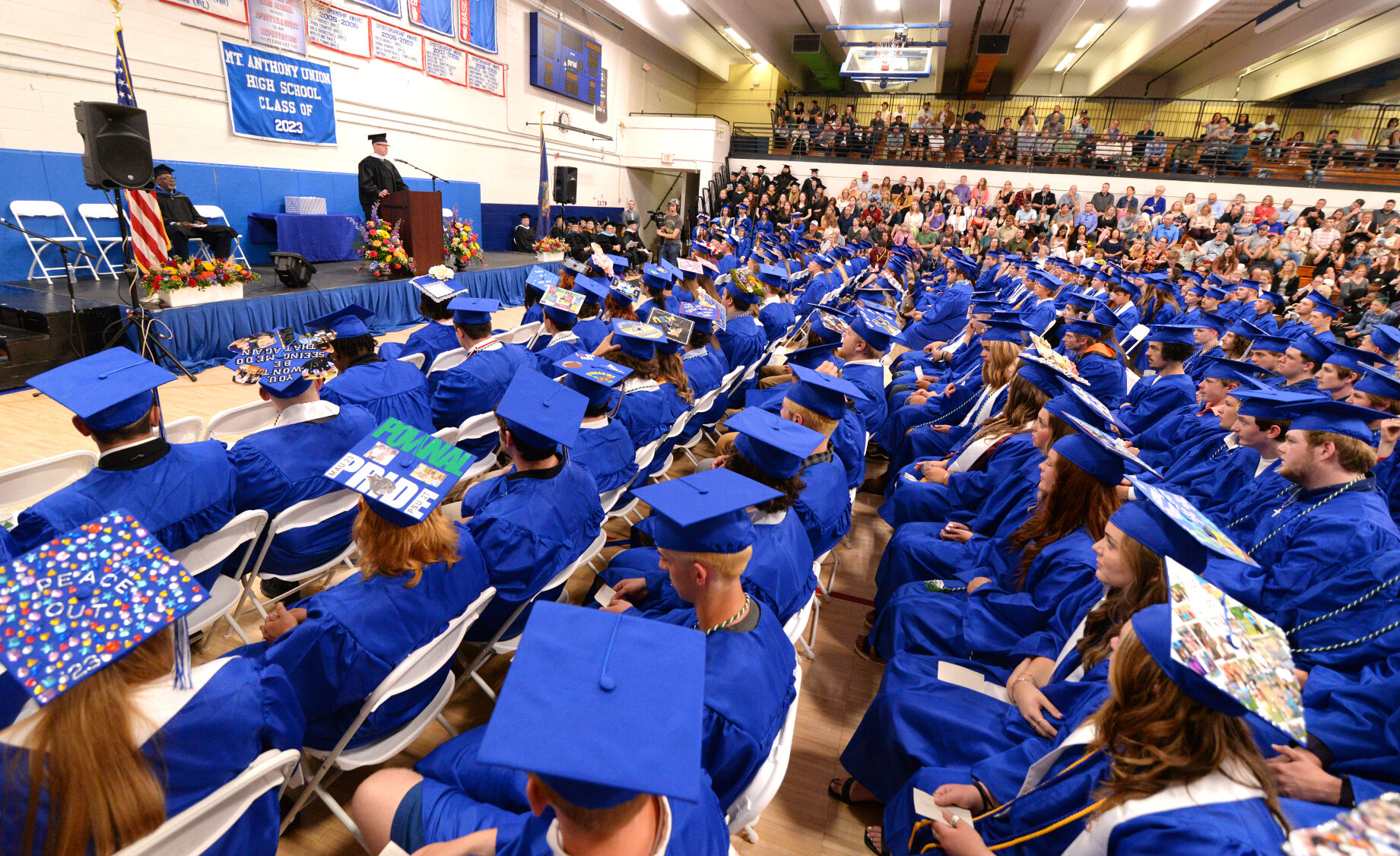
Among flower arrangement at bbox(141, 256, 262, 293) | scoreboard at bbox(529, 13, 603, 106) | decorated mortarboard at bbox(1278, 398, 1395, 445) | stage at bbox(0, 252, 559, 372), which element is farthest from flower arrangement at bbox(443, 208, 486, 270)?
decorated mortarboard at bbox(1278, 398, 1395, 445)

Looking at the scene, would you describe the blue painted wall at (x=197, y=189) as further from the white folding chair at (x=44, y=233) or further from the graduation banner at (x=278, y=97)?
the graduation banner at (x=278, y=97)

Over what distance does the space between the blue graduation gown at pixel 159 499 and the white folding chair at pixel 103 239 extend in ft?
23.6

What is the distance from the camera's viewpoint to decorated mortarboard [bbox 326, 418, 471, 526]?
5.89 ft

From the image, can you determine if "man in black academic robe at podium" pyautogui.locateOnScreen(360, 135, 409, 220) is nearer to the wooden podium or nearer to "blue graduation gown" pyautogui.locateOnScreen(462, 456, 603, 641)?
the wooden podium

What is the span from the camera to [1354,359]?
3953 millimetres

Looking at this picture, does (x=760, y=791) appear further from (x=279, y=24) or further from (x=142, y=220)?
(x=279, y=24)

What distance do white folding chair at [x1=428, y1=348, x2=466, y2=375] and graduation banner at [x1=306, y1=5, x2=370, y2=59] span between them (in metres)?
8.25

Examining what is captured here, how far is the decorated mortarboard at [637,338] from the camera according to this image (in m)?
3.75

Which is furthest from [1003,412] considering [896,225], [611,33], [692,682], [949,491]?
[611,33]

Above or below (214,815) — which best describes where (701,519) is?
above

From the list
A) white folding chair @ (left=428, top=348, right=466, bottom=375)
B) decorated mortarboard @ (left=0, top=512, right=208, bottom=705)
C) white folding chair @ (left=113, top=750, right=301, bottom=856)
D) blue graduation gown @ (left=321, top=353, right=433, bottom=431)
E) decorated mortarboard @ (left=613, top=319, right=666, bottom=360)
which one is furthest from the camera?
white folding chair @ (left=428, top=348, right=466, bottom=375)

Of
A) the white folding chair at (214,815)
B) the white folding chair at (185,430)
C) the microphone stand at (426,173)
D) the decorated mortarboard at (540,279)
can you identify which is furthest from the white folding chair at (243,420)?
the microphone stand at (426,173)

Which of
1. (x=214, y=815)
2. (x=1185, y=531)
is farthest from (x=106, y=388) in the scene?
(x=1185, y=531)

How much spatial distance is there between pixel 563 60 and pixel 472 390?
554 inches
